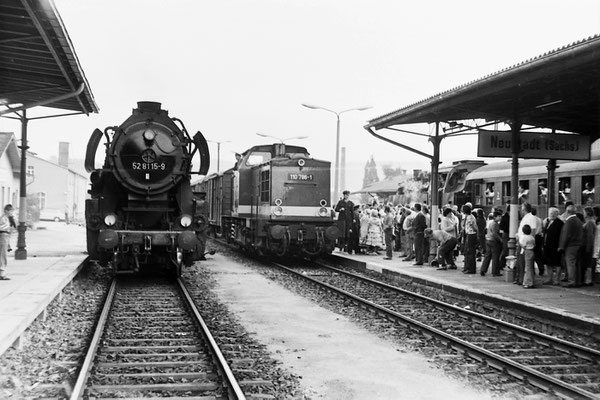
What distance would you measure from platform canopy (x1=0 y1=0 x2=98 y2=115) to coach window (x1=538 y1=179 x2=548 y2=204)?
12480 mm

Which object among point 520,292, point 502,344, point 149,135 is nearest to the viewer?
point 502,344

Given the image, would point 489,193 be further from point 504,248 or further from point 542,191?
point 504,248

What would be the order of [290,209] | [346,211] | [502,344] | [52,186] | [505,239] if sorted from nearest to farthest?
[502,344] → [505,239] → [290,209] → [346,211] → [52,186]

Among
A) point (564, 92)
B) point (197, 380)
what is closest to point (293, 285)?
point (564, 92)

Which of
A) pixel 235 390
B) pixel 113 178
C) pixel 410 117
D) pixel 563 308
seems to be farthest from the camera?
pixel 410 117

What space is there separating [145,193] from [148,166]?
53 cm

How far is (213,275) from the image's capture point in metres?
14.5

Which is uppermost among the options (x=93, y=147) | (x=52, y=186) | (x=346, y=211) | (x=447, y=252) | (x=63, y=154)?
(x=63, y=154)

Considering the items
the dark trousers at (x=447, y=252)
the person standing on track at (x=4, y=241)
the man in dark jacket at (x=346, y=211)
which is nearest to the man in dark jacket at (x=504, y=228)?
the dark trousers at (x=447, y=252)

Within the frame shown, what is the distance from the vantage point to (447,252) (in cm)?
1530

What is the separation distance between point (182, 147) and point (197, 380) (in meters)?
7.46

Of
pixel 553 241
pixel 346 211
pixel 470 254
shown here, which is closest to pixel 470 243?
pixel 470 254

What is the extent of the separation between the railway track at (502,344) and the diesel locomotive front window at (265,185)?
5.56 m

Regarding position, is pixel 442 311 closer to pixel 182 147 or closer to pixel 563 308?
pixel 563 308
